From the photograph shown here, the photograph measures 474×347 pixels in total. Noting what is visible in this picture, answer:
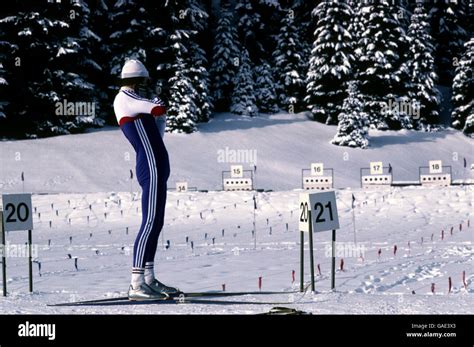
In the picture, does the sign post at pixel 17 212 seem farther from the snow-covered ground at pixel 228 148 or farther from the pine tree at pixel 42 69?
the pine tree at pixel 42 69

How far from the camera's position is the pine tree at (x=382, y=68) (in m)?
50.8

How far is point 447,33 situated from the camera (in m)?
Result: 59.8

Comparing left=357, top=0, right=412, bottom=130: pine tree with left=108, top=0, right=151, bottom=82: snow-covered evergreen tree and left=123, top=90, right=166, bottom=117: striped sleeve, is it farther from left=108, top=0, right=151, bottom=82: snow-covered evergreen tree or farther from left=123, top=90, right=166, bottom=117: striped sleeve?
left=123, top=90, right=166, bottom=117: striped sleeve

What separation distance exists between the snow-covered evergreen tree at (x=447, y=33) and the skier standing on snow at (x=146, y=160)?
55856 millimetres

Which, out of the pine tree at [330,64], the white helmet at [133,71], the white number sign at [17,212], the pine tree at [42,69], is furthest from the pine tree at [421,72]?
the white helmet at [133,71]

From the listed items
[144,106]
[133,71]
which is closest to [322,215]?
[144,106]

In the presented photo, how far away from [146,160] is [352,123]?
131 ft

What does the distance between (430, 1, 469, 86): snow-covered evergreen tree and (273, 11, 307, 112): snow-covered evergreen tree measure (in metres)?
14.2

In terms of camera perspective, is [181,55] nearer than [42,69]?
No

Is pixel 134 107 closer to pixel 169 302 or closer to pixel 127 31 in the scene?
pixel 169 302

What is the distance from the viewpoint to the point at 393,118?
5103 cm

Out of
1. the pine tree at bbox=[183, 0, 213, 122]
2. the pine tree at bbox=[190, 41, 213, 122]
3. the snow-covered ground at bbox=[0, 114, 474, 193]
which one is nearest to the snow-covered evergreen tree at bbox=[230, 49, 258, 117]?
the snow-covered ground at bbox=[0, 114, 474, 193]
